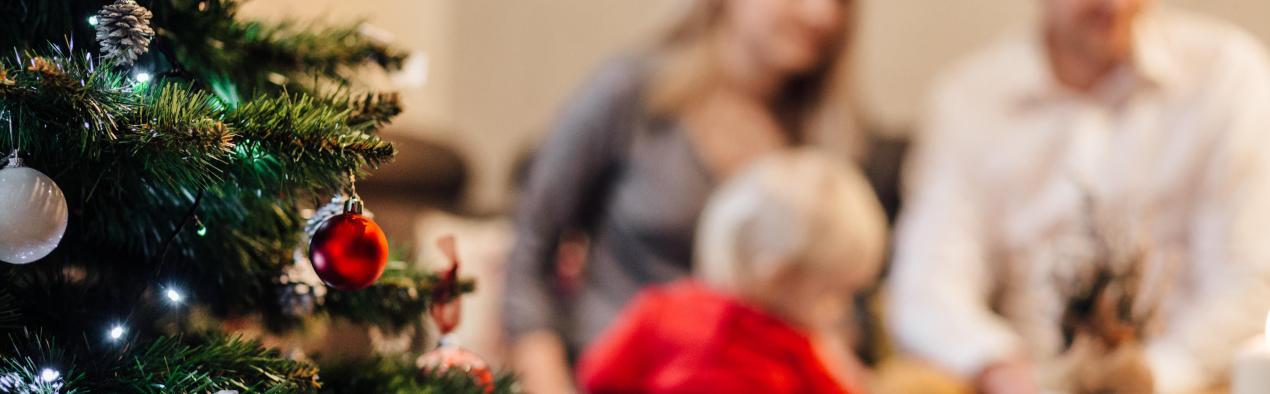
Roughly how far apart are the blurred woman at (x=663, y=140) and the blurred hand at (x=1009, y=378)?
0.36m

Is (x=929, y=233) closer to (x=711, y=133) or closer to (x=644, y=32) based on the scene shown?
(x=711, y=133)

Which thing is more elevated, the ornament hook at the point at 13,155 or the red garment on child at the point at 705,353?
the ornament hook at the point at 13,155

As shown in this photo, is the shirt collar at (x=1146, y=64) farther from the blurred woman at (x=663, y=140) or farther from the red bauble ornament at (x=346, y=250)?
the red bauble ornament at (x=346, y=250)

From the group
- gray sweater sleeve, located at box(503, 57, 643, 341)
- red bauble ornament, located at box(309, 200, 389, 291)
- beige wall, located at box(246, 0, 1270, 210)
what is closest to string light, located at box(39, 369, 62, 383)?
red bauble ornament, located at box(309, 200, 389, 291)

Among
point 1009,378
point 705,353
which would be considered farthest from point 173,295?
point 1009,378

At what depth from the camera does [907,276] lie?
51.6 inches

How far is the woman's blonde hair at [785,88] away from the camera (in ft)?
4.50

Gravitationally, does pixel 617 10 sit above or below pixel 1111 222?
above

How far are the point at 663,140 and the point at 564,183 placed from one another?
0.50 ft

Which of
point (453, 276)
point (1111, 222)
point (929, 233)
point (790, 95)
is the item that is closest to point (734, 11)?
point (790, 95)

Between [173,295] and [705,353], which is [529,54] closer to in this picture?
[705,353]

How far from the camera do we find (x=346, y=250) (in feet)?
1.62

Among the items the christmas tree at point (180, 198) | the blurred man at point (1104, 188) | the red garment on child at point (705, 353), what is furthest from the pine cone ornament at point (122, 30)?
the blurred man at point (1104, 188)

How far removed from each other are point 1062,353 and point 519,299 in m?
0.80
